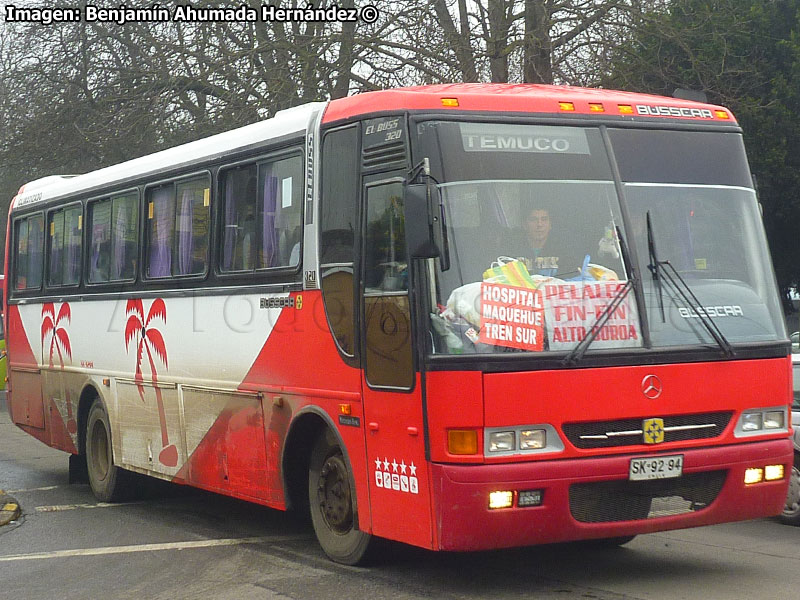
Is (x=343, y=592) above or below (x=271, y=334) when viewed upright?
below

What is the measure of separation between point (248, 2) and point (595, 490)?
1624cm

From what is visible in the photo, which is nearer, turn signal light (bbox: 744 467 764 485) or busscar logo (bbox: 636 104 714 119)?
turn signal light (bbox: 744 467 764 485)

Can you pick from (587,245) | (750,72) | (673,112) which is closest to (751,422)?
(587,245)

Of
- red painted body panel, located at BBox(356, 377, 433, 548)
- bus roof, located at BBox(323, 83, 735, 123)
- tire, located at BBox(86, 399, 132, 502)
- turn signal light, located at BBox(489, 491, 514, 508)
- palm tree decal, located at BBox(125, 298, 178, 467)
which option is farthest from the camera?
tire, located at BBox(86, 399, 132, 502)

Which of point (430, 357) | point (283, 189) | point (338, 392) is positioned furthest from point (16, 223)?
point (430, 357)

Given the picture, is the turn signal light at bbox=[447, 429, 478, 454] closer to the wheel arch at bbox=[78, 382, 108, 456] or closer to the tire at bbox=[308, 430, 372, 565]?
the tire at bbox=[308, 430, 372, 565]

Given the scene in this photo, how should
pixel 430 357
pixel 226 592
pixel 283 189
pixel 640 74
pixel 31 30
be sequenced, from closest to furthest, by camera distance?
pixel 430 357
pixel 226 592
pixel 283 189
pixel 640 74
pixel 31 30

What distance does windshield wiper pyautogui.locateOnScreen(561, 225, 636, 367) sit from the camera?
7.14 m

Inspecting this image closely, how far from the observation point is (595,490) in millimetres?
7199

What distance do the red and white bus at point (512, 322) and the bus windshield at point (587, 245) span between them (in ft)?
0.04

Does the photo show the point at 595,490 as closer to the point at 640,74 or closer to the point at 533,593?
the point at 533,593

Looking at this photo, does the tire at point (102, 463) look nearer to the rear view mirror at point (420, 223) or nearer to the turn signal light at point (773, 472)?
the rear view mirror at point (420, 223)

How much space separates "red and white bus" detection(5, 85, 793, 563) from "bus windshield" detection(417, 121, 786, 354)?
0.04ft

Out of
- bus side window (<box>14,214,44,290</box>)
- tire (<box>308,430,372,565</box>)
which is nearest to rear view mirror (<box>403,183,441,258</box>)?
tire (<box>308,430,372,565</box>)
